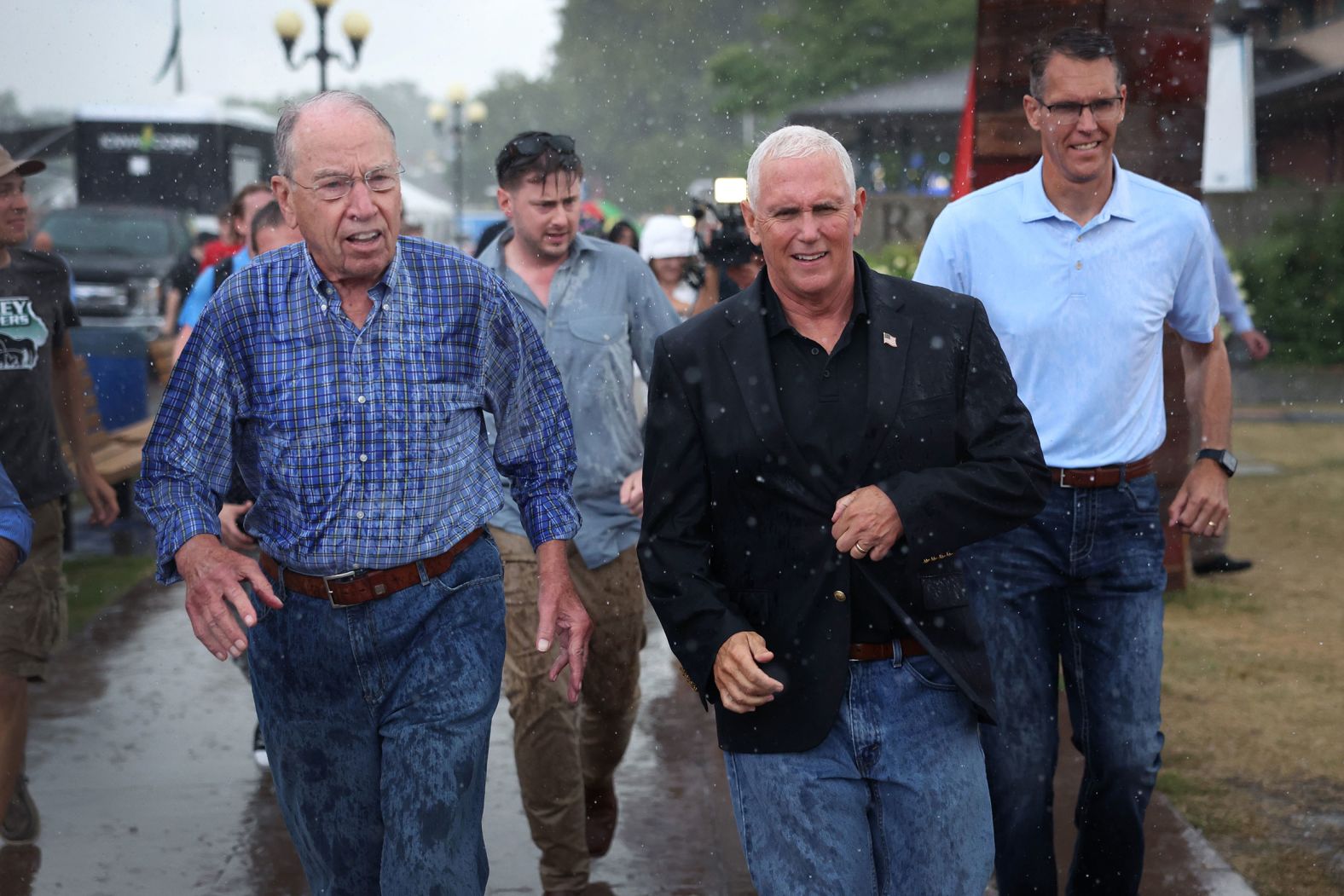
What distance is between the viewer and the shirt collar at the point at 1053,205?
4.34 m

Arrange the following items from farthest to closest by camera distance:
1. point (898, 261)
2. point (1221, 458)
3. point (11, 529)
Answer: point (898, 261) → point (1221, 458) → point (11, 529)

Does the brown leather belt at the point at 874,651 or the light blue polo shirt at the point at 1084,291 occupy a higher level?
the light blue polo shirt at the point at 1084,291

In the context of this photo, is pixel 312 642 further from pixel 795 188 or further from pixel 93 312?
pixel 93 312

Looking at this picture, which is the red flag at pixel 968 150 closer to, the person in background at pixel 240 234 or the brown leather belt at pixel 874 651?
the person in background at pixel 240 234

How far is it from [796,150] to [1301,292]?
22.7 m

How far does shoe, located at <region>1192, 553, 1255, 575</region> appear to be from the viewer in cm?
956

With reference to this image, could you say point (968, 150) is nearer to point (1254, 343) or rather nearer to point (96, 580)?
point (1254, 343)

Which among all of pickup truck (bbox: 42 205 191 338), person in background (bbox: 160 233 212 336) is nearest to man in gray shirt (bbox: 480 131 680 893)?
person in background (bbox: 160 233 212 336)

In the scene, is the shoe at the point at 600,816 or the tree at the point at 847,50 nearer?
the shoe at the point at 600,816

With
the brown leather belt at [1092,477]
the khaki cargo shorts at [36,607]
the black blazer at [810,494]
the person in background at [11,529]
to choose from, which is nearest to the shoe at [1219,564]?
the brown leather belt at [1092,477]

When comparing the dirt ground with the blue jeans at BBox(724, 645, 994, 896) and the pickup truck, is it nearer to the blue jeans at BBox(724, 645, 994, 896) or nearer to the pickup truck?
the blue jeans at BBox(724, 645, 994, 896)

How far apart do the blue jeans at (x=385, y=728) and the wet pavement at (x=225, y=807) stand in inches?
63.8

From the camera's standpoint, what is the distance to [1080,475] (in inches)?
167

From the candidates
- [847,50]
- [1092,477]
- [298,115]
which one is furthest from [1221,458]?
[847,50]
